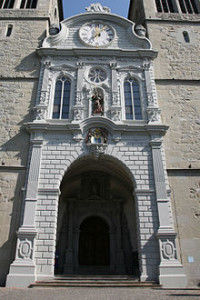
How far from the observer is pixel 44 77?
13.6 m

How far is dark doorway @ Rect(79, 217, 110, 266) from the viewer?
1309 centimetres

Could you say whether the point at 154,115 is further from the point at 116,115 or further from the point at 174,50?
the point at 174,50

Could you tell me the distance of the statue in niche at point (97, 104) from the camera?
12352 millimetres

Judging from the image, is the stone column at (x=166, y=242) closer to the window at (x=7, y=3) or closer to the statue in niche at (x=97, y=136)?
the statue in niche at (x=97, y=136)

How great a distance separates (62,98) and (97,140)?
3.40 meters

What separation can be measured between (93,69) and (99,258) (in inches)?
415

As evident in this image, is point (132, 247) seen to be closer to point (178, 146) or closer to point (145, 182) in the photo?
point (145, 182)

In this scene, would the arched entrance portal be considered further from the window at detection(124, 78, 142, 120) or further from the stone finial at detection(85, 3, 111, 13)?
the stone finial at detection(85, 3, 111, 13)

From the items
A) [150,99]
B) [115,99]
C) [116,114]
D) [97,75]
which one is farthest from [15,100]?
[150,99]

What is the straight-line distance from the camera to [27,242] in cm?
949

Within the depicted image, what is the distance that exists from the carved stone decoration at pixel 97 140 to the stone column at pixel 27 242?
256cm

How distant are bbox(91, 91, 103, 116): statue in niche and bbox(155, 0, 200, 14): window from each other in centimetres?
1036

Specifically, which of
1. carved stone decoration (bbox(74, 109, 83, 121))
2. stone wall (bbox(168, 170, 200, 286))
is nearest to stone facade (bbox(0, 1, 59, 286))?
carved stone decoration (bbox(74, 109, 83, 121))

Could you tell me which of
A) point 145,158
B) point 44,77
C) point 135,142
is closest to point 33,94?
point 44,77
